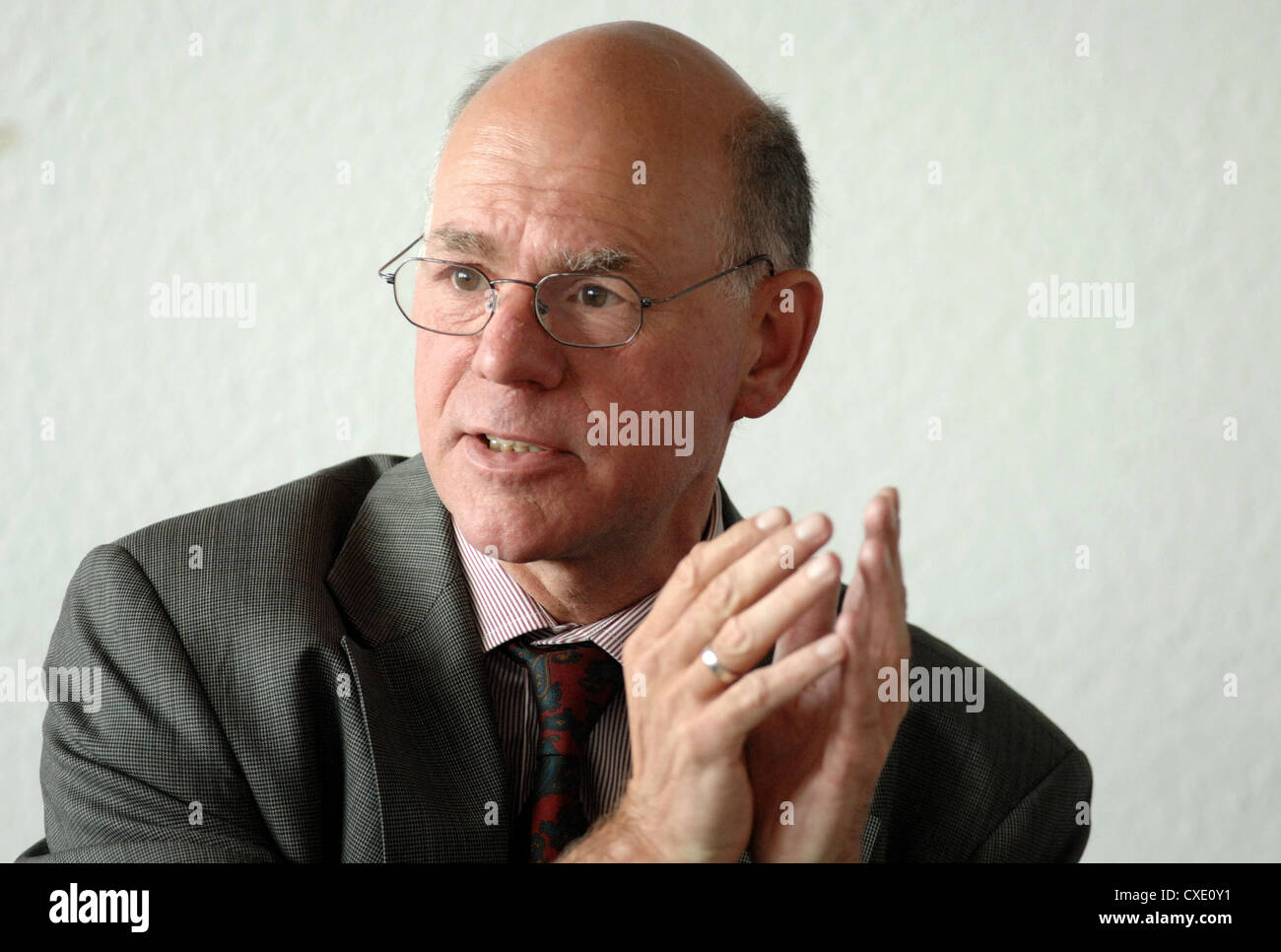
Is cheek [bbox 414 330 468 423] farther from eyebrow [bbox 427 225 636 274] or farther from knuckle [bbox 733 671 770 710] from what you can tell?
knuckle [bbox 733 671 770 710]

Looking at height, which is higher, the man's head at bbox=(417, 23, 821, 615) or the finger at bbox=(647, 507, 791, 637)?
the man's head at bbox=(417, 23, 821, 615)

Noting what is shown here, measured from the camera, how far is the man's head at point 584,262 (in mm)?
1634

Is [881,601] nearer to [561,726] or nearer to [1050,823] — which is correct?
[561,726]

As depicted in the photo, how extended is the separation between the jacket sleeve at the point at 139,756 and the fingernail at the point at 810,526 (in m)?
0.80

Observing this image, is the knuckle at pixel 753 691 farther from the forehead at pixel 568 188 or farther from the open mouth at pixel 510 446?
the forehead at pixel 568 188

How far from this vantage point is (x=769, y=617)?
131cm

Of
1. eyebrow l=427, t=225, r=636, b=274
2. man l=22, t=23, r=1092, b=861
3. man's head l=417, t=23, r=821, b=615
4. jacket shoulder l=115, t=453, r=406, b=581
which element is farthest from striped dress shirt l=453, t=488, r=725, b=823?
eyebrow l=427, t=225, r=636, b=274

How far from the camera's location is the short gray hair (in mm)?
1815

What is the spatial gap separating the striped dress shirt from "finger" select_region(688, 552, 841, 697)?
0.42m

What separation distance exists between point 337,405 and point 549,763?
1.44 meters

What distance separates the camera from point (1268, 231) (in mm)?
2865

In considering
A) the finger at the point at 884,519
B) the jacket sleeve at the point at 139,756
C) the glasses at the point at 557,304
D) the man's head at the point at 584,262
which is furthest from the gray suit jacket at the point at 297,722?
the finger at the point at 884,519

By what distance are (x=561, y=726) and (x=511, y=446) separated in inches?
14.8
